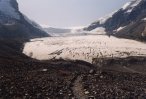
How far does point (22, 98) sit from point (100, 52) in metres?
70.8

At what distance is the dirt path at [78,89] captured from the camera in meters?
27.0

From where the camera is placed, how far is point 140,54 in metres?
92.2

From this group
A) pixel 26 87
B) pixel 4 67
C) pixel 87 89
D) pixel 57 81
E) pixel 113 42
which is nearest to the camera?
pixel 26 87

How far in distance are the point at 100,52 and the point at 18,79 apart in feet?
214

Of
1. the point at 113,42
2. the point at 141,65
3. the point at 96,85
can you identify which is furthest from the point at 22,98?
the point at 113,42

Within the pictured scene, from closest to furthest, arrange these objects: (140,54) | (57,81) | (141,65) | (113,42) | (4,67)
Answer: (57,81)
(4,67)
(141,65)
(140,54)
(113,42)

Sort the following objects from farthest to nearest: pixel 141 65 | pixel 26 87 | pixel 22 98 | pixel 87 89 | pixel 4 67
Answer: pixel 141 65
pixel 4 67
pixel 87 89
pixel 26 87
pixel 22 98

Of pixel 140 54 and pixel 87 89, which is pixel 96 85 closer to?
pixel 87 89

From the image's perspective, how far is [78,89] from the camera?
2984 cm

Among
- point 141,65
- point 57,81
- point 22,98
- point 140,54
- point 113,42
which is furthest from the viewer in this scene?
point 113,42

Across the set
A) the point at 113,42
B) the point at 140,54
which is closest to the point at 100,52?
the point at 140,54

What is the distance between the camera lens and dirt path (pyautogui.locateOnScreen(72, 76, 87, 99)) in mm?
27031

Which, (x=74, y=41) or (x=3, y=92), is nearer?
(x=3, y=92)

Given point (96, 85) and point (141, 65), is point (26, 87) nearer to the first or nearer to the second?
point (96, 85)
